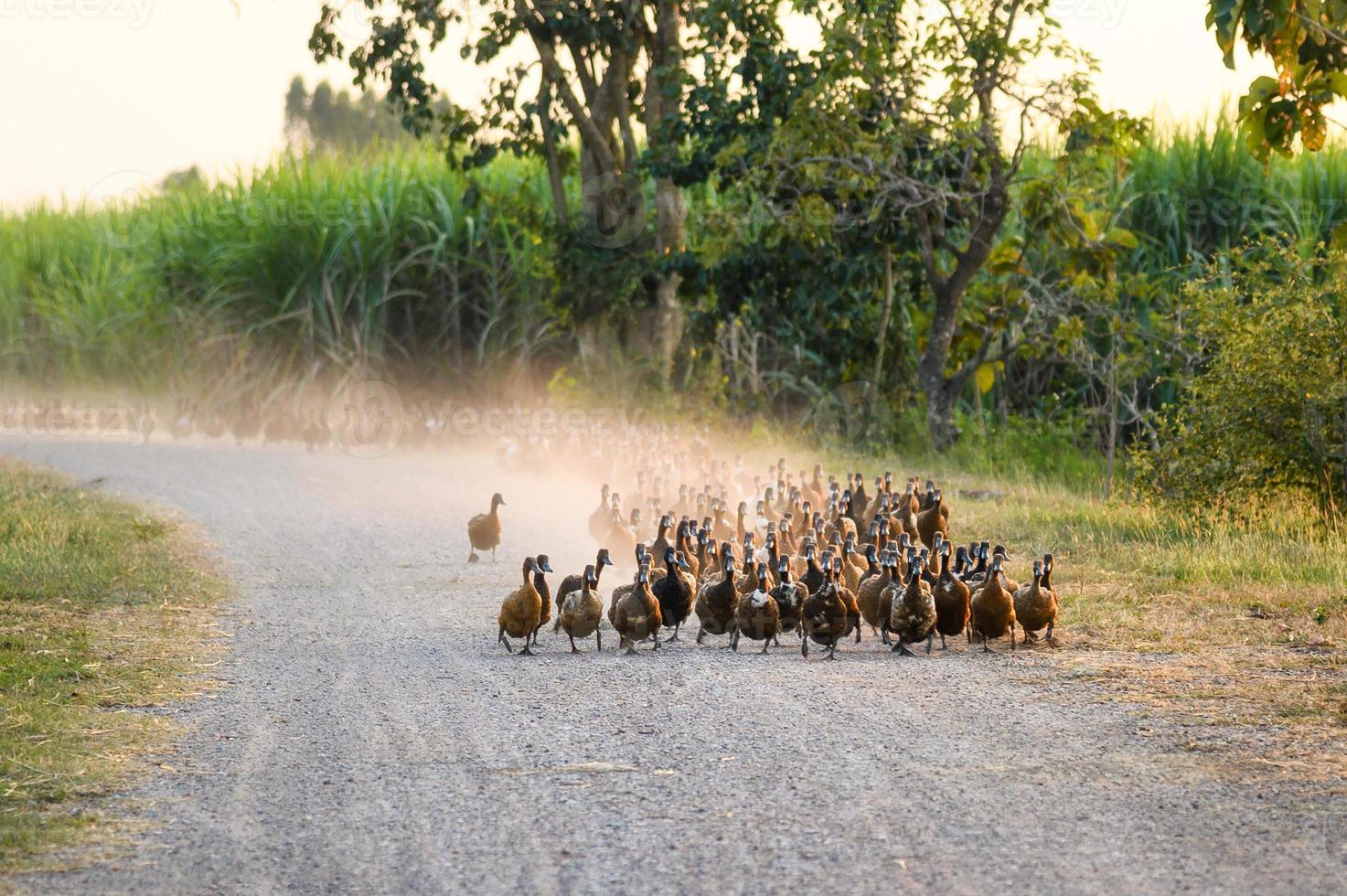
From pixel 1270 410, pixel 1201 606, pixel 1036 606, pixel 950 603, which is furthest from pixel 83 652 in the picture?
pixel 1270 410

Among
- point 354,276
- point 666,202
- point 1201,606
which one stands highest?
point 666,202

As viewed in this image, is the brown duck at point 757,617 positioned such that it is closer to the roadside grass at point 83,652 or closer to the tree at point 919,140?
the roadside grass at point 83,652

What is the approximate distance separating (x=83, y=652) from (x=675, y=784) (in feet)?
13.7

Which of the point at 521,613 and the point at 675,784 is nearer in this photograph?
the point at 675,784

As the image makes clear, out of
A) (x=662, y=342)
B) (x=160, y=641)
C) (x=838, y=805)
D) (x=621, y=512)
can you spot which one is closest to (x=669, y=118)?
(x=662, y=342)

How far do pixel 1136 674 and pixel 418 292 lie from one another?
1819 centimetres

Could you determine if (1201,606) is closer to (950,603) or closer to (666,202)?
(950,603)

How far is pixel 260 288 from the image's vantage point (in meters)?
25.1

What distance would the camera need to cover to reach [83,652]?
28.1ft

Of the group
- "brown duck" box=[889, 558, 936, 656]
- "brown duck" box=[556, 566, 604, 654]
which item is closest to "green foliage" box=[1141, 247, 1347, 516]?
"brown duck" box=[889, 558, 936, 656]

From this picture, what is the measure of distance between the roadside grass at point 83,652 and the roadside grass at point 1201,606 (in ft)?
15.0

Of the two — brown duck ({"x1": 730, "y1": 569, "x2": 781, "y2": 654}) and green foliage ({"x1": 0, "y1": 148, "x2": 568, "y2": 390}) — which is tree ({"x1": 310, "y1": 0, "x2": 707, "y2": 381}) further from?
brown duck ({"x1": 730, "y1": 569, "x2": 781, "y2": 654})

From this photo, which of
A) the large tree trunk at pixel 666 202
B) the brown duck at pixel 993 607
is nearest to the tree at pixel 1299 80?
the brown duck at pixel 993 607

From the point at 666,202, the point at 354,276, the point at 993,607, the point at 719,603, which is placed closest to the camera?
the point at 993,607
